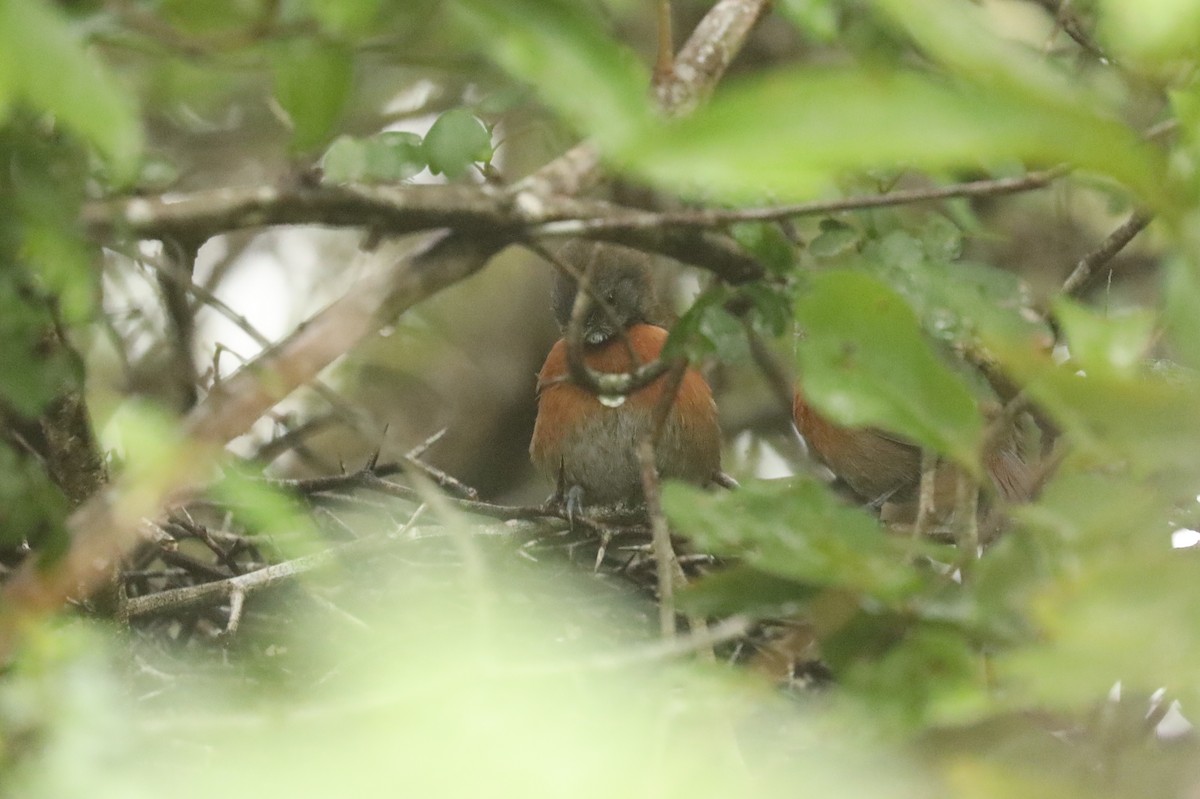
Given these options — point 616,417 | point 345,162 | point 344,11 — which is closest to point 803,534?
point 344,11

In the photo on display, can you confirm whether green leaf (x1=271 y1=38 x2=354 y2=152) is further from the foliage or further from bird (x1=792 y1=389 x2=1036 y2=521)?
bird (x1=792 y1=389 x2=1036 y2=521)

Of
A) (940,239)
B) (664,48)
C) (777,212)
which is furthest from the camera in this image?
(940,239)

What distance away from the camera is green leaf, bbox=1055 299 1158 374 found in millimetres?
1030

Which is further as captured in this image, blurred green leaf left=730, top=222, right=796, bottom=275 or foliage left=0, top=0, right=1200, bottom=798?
blurred green leaf left=730, top=222, right=796, bottom=275

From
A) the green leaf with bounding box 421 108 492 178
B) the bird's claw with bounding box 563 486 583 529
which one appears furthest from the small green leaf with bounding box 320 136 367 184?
the bird's claw with bounding box 563 486 583 529

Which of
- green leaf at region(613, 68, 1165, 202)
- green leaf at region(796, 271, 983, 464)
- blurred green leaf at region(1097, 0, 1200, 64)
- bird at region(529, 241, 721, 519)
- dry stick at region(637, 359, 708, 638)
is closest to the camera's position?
green leaf at region(613, 68, 1165, 202)

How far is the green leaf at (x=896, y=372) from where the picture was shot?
3.57ft

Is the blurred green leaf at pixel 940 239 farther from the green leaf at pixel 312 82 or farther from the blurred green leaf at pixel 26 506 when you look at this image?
the blurred green leaf at pixel 26 506

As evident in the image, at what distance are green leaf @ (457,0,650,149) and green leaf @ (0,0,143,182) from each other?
0.26m

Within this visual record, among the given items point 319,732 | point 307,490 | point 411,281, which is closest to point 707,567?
point 307,490

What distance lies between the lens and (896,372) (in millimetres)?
1091

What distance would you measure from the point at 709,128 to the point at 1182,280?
0.48m

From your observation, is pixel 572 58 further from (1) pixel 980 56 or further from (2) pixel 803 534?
(2) pixel 803 534

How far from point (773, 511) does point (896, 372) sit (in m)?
0.16
